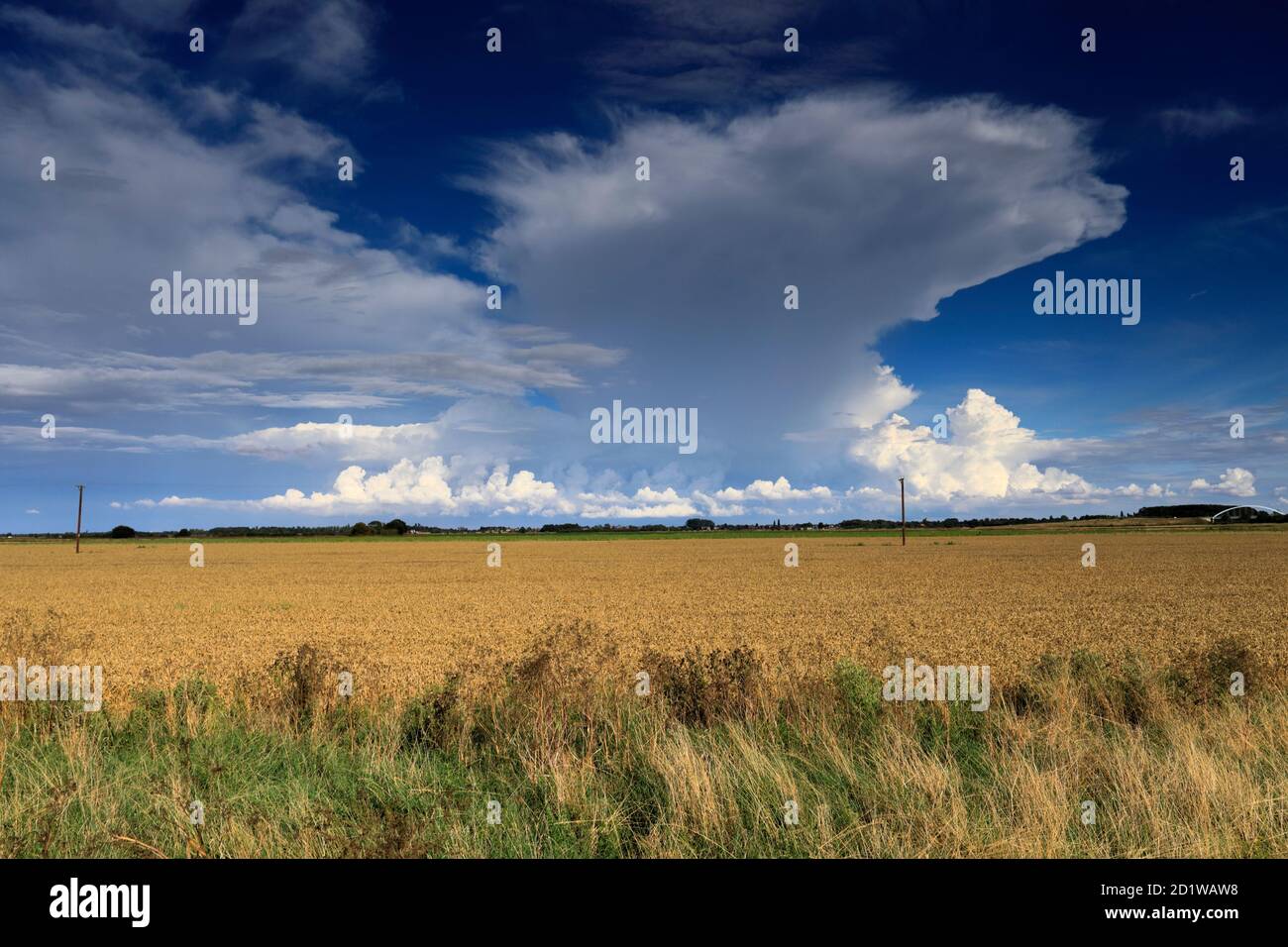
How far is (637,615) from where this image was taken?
30.9m

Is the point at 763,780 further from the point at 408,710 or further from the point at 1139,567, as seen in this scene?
the point at 1139,567

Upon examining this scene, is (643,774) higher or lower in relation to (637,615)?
higher

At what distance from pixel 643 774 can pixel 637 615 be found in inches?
953

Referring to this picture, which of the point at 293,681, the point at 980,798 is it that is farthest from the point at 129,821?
the point at 980,798

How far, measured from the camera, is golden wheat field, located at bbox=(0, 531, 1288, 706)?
59.6ft

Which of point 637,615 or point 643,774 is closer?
point 643,774

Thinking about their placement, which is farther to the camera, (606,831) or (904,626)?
(904,626)

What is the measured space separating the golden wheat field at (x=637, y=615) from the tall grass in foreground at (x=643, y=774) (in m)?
2.76

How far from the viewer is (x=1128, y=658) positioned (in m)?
12.1

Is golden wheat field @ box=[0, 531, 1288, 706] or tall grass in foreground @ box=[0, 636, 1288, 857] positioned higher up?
tall grass in foreground @ box=[0, 636, 1288, 857]

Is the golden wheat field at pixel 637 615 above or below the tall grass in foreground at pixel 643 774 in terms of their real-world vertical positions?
below

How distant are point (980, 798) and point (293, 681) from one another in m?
8.93

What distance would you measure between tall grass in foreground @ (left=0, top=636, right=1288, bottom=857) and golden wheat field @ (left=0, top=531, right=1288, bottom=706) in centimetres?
276

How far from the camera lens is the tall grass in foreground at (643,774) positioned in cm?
552
